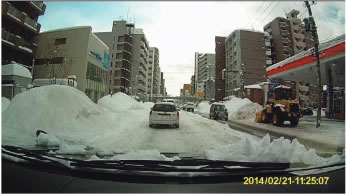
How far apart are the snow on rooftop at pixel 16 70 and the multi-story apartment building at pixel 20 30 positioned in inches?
1.7

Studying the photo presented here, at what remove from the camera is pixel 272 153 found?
2068 mm

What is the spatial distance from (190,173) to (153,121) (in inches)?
254

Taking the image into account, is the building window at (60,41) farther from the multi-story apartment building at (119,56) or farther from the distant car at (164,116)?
the distant car at (164,116)

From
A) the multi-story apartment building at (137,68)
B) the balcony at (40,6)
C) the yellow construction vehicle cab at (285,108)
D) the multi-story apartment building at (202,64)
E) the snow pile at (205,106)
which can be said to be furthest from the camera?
the snow pile at (205,106)

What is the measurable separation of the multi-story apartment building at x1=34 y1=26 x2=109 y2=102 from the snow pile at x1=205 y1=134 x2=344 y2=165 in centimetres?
145

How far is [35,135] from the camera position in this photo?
2.30m

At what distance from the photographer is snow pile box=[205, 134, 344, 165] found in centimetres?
207

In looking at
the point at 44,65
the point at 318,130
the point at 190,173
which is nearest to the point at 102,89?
the point at 44,65

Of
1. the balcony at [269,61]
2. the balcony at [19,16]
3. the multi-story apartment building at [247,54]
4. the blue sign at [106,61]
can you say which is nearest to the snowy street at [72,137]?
the blue sign at [106,61]

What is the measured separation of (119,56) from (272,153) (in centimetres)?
210

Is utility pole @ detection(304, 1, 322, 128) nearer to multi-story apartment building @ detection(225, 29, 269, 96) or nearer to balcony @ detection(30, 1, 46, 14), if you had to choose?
multi-story apartment building @ detection(225, 29, 269, 96)

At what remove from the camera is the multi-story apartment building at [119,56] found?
8.58 ft

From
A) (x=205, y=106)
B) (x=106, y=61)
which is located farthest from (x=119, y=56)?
(x=205, y=106)

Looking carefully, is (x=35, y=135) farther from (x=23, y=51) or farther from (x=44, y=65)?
(x=23, y=51)
